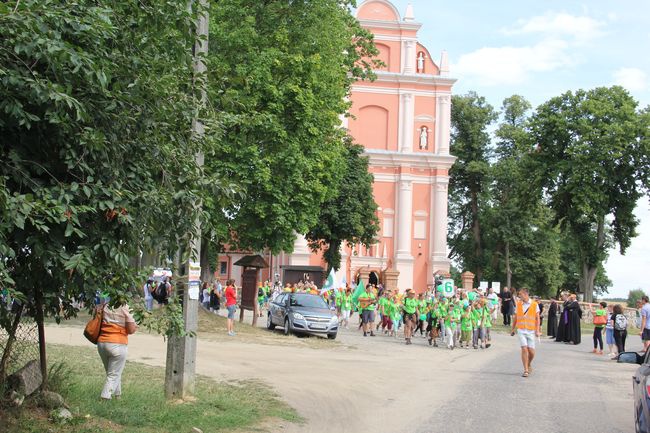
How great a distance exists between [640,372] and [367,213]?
2010 inches

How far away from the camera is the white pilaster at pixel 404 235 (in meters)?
70.7

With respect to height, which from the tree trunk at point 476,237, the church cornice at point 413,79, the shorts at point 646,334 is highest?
the church cornice at point 413,79

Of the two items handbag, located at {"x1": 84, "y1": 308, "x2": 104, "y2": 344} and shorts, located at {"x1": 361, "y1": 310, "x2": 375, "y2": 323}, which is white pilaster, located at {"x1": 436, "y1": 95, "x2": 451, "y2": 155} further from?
handbag, located at {"x1": 84, "y1": 308, "x2": 104, "y2": 344}

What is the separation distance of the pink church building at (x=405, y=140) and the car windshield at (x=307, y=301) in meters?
42.6

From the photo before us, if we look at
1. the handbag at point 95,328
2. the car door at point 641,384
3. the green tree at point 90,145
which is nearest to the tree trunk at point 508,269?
the car door at point 641,384

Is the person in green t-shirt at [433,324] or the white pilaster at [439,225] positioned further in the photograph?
the white pilaster at [439,225]

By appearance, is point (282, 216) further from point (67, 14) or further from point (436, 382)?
point (67, 14)

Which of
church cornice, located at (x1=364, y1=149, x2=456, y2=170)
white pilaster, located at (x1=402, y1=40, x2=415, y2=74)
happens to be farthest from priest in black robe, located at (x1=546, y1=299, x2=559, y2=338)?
white pilaster, located at (x1=402, y1=40, x2=415, y2=74)

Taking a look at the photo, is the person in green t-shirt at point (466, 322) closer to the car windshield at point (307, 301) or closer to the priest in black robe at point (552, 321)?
the car windshield at point (307, 301)

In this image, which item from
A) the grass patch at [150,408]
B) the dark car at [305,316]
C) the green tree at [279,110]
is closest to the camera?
the grass patch at [150,408]

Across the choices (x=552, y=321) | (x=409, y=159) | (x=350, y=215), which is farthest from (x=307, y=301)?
(x=409, y=159)

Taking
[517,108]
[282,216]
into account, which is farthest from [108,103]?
[517,108]

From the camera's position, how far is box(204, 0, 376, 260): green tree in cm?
2639

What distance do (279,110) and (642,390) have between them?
19.3 m
